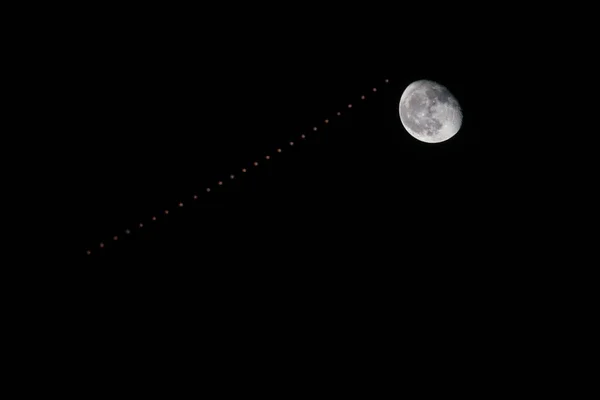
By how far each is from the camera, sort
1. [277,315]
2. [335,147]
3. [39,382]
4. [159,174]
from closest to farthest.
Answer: [39,382] → [159,174] → [277,315] → [335,147]

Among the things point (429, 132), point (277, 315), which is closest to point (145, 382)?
point (277, 315)

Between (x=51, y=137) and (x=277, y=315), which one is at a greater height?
(x=51, y=137)

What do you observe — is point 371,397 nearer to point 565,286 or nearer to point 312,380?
point 312,380

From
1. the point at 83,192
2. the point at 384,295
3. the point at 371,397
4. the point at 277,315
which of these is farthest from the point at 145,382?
the point at 384,295

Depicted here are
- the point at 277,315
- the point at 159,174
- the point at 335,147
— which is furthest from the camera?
the point at 335,147

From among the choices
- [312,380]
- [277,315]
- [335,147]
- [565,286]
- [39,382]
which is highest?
[335,147]

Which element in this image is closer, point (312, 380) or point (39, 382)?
point (39, 382)
